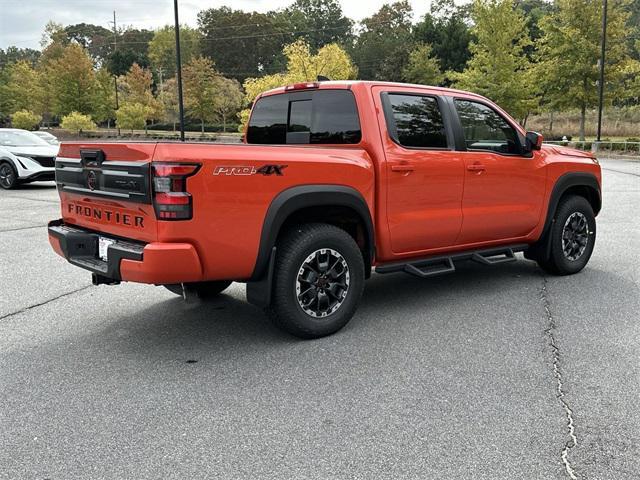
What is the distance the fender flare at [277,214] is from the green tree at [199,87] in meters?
50.4

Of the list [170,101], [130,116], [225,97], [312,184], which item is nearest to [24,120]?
[130,116]

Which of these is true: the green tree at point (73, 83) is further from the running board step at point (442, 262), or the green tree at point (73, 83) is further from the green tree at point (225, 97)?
the running board step at point (442, 262)

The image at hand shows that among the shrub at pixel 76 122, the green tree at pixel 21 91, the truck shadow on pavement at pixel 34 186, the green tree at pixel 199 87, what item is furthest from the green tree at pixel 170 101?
the truck shadow on pavement at pixel 34 186

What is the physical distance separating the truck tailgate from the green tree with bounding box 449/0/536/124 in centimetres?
3476

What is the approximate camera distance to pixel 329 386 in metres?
3.76

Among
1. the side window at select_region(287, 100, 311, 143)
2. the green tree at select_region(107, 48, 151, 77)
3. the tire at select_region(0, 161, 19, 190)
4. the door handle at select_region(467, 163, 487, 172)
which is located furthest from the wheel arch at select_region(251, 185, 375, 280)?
the green tree at select_region(107, 48, 151, 77)

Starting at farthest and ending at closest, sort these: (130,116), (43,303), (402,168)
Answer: (130,116) < (43,303) < (402,168)

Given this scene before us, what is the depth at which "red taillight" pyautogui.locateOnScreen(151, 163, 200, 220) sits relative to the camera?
380 centimetres

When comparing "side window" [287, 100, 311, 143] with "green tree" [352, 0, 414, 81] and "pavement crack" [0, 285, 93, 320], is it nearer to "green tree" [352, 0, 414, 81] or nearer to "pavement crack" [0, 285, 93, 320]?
"pavement crack" [0, 285, 93, 320]

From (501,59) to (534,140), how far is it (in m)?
33.7

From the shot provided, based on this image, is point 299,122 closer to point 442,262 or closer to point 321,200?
point 321,200

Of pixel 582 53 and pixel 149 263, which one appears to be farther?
pixel 582 53

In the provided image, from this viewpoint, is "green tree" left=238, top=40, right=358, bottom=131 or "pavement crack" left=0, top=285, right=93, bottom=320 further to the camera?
"green tree" left=238, top=40, right=358, bottom=131

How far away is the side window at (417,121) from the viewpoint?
514 cm
